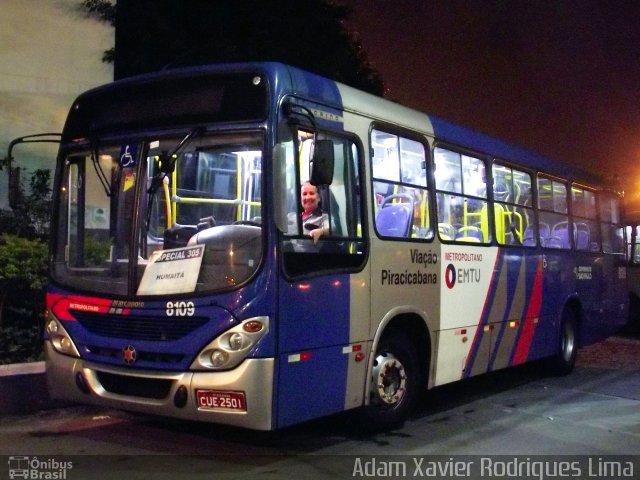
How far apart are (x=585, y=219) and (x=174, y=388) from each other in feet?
26.1

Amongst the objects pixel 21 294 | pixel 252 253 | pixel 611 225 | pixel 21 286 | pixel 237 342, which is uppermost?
pixel 611 225

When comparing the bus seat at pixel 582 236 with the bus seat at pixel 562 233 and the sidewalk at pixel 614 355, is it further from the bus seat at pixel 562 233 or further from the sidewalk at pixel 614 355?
the sidewalk at pixel 614 355

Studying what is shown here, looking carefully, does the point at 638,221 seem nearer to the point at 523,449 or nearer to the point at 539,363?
the point at 539,363

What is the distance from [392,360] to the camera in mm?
6734

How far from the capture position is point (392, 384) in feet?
22.2

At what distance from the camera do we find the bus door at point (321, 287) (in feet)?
17.8

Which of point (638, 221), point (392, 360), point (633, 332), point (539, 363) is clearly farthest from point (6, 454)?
point (633, 332)

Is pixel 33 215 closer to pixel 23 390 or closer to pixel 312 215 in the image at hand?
pixel 23 390

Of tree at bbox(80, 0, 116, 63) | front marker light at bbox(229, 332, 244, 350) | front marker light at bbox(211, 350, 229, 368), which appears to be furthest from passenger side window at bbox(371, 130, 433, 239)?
tree at bbox(80, 0, 116, 63)

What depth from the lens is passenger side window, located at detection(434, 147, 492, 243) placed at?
299 inches

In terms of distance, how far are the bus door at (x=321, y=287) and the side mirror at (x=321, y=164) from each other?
0.01 metres

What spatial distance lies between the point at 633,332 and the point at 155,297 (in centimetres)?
1357

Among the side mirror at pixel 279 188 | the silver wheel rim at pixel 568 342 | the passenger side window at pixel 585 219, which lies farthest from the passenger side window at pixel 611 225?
the side mirror at pixel 279 188

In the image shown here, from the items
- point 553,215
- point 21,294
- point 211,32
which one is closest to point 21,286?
point 21,294
